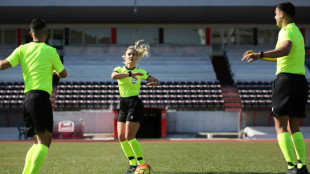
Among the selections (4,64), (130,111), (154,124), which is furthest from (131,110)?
(154,124)

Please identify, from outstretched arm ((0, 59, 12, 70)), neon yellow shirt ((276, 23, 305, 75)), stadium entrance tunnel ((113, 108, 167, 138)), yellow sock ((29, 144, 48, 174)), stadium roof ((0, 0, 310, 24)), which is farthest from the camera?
stadium roof ((0, 0, 310, 24))

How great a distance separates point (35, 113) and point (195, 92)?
951 inches

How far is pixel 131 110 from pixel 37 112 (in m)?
2.59

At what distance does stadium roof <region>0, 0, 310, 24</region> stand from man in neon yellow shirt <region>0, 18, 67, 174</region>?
24.4 m

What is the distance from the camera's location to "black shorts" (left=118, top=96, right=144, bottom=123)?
7.87 metres

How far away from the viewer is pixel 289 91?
602 centimetres

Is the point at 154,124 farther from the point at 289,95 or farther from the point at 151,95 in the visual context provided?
the point at 289,95

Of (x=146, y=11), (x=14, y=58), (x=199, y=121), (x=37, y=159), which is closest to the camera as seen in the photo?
(x=37, y=159)

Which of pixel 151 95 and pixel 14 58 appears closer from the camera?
pixel 14 58

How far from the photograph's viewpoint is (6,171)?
793 centimetres

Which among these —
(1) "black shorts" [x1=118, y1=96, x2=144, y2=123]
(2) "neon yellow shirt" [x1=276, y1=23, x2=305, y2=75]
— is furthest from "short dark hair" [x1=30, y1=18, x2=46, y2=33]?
(2) "neon yellow shirt" [x1=276, y1=23, x2=305, y2=75]

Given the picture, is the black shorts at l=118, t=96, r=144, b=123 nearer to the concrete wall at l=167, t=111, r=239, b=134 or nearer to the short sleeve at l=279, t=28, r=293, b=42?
the short sleeve at l=279, t=28, r=293, b=42

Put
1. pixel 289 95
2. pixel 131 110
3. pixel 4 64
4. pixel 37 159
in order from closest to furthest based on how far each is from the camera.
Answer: pixel 37 159
pixel 4 64
pixel 289 95
pixel 131 110

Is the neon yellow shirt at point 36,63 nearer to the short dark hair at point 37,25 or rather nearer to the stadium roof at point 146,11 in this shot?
the short dark hair at point 37,25
